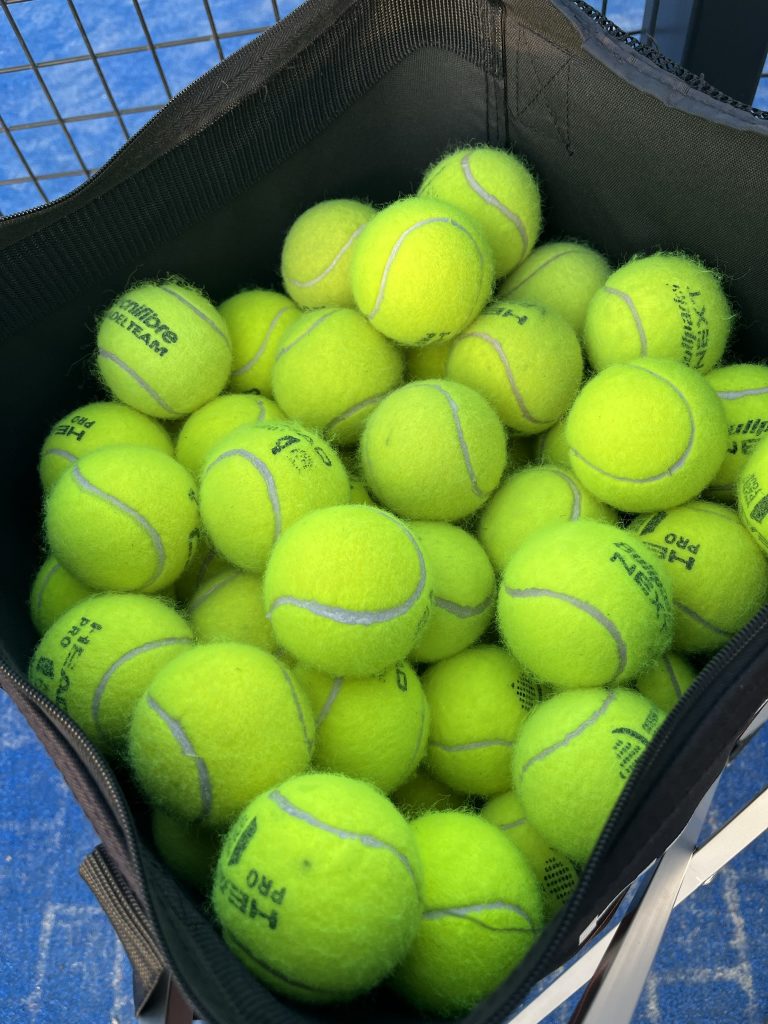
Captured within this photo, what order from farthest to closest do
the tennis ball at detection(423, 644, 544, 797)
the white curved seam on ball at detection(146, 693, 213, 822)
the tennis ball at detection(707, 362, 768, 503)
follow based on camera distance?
the tennis ball at detection(707, 362, 768, 503) → the tennis ball at detection(423, 644, 544, 797) → the white curved seam on ball at detection(146, 693, 213, 822)

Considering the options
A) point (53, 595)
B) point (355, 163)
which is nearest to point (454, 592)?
point (53, 595)

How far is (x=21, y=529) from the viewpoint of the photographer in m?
1.01

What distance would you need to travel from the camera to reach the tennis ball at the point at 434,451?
917 mm

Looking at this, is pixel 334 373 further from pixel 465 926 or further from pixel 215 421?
pixel 465 926

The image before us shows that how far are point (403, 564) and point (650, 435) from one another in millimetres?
293

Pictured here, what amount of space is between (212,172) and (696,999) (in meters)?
1.19

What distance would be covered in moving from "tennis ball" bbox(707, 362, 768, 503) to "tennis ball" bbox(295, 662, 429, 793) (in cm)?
43

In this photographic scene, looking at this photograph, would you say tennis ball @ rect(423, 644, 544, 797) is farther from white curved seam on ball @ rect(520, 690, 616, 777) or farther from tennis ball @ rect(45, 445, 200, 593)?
tennis ball @ rect(45, 445, 200, 593)

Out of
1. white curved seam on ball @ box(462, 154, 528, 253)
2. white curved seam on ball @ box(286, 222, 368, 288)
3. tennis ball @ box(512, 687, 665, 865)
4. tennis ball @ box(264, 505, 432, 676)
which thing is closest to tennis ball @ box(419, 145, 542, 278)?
white curved seam on ball @ box(462, 154, 528, 253)

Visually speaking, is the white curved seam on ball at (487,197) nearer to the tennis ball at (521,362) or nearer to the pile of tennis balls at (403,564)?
the pile of tennis balls at (403,564)

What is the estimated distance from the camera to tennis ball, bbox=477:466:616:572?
95 cm

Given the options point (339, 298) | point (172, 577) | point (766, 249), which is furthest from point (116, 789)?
point (766, 249)

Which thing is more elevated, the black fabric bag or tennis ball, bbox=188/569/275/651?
the black fabric bag

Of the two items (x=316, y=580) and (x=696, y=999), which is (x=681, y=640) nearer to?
(x=316, y=580)
